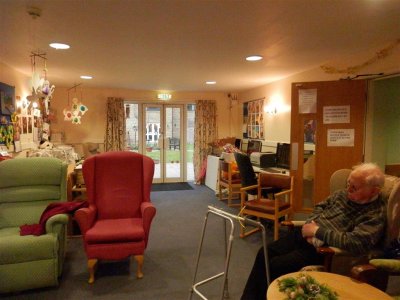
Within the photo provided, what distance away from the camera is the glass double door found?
7.10m

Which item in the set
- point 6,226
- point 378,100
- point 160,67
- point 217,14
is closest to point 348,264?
point 217,14

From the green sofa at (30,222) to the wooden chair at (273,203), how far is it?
1884mm

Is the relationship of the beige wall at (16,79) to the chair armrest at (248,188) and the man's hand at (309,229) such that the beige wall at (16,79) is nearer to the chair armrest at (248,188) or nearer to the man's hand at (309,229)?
the chair armrest at (248,188)

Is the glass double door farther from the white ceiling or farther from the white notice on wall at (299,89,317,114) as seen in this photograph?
the white notice on wall at (299,89,317,114)

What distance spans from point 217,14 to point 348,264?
1.93 metres

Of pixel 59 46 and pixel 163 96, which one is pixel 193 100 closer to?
pixel 163 96

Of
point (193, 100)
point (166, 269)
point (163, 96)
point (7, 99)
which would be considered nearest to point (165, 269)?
point (166, 269)

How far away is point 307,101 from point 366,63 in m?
0.73

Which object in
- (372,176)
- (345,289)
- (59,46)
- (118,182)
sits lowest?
(345,289)

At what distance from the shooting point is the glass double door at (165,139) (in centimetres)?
710

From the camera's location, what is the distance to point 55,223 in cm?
258

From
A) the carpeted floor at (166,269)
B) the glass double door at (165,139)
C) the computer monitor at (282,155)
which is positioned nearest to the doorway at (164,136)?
the glass double door at (165,139)

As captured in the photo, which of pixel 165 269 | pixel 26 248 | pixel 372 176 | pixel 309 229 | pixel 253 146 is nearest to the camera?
pixel 372 176

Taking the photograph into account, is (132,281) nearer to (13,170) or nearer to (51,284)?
(51,284)
